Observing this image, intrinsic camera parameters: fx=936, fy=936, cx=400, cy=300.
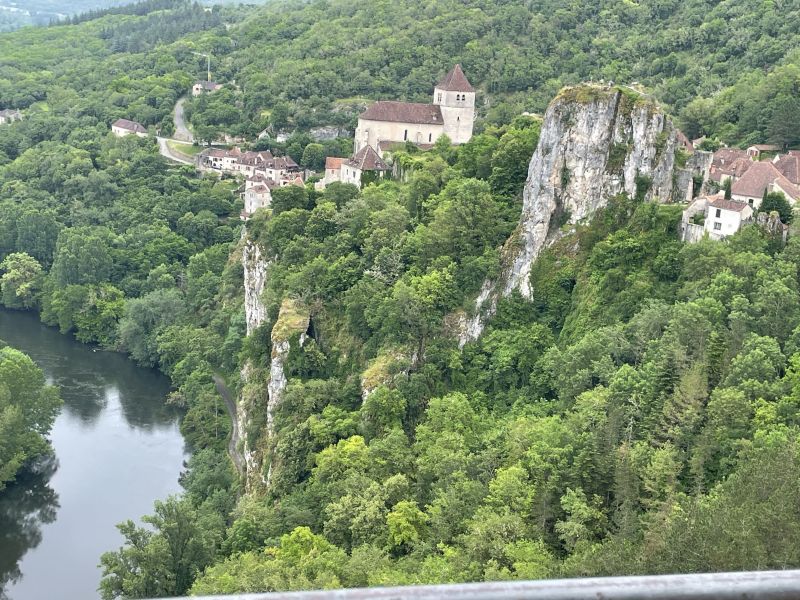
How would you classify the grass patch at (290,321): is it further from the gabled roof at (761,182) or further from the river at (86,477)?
the gabled roof at (761,182)

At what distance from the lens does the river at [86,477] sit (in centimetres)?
3459

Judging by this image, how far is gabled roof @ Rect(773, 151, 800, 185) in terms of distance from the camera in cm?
3916

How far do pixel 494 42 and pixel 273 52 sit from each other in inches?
1078

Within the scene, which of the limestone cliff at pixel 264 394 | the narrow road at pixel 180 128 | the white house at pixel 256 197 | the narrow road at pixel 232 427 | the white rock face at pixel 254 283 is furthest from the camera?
the narrow road at pixel 180 128

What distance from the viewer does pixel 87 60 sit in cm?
12144

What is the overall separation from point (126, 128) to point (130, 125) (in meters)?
0.53

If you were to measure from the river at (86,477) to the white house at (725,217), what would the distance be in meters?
25.6

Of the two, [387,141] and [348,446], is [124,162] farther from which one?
[348,446]

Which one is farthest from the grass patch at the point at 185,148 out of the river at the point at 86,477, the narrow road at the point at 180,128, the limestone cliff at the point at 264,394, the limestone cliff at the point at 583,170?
the limestone cliff at the point at 583,170

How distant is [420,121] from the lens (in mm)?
→ 63531

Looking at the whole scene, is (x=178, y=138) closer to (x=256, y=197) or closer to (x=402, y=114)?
(x=256, y=197)

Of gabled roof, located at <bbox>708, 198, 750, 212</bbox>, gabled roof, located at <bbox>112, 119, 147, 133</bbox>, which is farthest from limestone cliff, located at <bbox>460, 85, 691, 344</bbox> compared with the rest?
gabled roof, located at <bbox>112, 119, 147, 133</bbox>

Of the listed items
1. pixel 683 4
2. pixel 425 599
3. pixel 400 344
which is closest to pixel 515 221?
pixel 400 344

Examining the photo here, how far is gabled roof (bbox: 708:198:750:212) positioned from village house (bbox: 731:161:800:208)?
80cm
